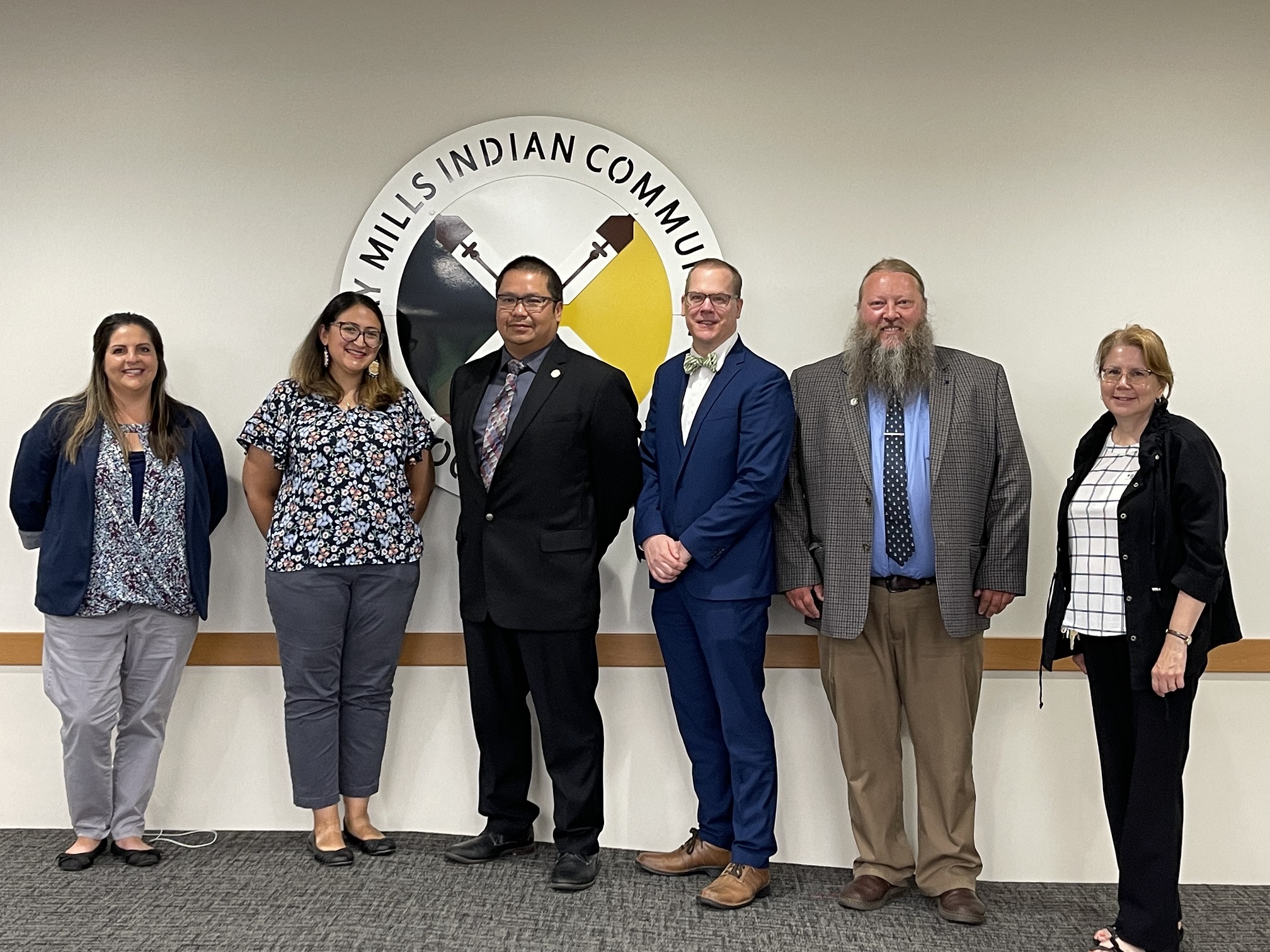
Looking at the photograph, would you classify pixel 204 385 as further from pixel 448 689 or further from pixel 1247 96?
pixel 1247 96

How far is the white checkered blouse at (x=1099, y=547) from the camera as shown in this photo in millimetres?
2512

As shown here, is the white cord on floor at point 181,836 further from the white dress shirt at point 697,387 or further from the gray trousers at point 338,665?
the white dress shirt at point 697,387

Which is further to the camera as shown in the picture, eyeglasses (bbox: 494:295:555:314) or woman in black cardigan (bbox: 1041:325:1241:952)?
eyeglasses (bbox: 494:295:555:314)

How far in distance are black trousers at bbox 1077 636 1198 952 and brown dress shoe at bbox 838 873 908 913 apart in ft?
2.00

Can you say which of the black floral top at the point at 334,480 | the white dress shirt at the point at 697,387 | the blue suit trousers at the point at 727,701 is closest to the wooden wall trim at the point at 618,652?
the blue suit trousers at the point at 727,701

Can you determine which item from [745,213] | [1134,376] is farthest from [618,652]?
[1134,376]

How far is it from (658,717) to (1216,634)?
5.35 feet

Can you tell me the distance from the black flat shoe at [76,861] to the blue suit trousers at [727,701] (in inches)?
73.3

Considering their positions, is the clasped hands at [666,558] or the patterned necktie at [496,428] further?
the patterned necktie at [496,428]

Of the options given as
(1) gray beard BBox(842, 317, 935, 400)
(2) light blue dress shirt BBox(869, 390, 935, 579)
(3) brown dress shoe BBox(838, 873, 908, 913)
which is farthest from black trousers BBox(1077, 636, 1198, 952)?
(1) gray beard BBox(842, 317, 935, 400)

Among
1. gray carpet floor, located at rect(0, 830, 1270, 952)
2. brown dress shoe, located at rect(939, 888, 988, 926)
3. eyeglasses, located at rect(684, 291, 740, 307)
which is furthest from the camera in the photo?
eyeglasses, located at rect(684, 291, 740, 307)

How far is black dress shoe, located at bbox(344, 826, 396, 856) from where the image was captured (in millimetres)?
3178

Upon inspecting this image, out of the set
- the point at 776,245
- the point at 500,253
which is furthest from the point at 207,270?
the point at 776,245

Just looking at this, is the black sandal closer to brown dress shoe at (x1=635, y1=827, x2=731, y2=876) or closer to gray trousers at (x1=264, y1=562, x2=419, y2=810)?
brown dress shoe at (x1=635, y1=827, x2=731, y2=876)
